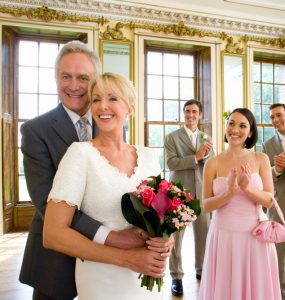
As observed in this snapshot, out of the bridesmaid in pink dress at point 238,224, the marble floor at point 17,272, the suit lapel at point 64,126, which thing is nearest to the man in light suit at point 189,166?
the marble floor at point 17,272

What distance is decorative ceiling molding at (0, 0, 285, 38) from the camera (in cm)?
580

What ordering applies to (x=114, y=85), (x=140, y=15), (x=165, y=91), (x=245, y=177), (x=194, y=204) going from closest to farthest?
(x=194, y=204), (x=114, y=85), (x=245, y=177), (x=140, y=15), (x=165, y=91)

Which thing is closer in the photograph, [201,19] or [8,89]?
[8,89]

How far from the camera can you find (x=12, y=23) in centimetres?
561

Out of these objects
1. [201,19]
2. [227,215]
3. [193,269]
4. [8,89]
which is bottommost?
→ [193,269]

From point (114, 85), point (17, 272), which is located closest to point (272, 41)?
point (17, 272)

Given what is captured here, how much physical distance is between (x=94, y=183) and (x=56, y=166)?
244mm

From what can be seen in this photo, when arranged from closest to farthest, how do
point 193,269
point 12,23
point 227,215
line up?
point 227,215, point 193,269, point 12,23

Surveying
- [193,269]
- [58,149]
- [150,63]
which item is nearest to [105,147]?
[58,149]

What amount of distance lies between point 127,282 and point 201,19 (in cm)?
636

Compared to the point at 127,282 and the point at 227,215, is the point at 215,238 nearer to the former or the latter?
the point at 227,215

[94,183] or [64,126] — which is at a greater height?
[64,126]

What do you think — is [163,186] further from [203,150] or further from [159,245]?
[203,150]

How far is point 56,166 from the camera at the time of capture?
1.41m
